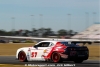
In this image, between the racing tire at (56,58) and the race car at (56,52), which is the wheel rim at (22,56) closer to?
the race car at (56,52)

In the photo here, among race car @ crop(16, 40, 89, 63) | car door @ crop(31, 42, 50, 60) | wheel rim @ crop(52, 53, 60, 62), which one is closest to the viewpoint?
race car @ crop(16, 40, 89, 63)

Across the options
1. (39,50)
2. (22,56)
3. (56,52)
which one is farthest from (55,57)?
(22,56)

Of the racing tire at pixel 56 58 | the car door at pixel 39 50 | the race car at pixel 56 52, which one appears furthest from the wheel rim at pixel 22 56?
the racing tire at pixel 56 58

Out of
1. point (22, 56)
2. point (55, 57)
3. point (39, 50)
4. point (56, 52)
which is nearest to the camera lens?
point (56, 52)

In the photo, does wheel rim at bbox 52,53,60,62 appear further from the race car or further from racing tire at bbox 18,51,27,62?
racing tire at bbox 18,51,27,62

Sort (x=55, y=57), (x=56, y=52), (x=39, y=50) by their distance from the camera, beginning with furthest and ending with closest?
(x=39, y=50)
(x=55, y=57)
(x=56, y=52)

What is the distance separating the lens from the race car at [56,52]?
677 inches

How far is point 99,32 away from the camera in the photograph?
143m

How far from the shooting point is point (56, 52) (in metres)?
17.4

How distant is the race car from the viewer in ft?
56.4

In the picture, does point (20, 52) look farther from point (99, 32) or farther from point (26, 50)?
point (99, 32)

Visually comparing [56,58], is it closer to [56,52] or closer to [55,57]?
[55,57]

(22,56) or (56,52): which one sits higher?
(56,52)

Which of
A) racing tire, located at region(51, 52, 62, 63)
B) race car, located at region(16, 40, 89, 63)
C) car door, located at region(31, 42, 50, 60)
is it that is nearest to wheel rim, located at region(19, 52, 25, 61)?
race car, located at region(16, 40, 89, 63)
